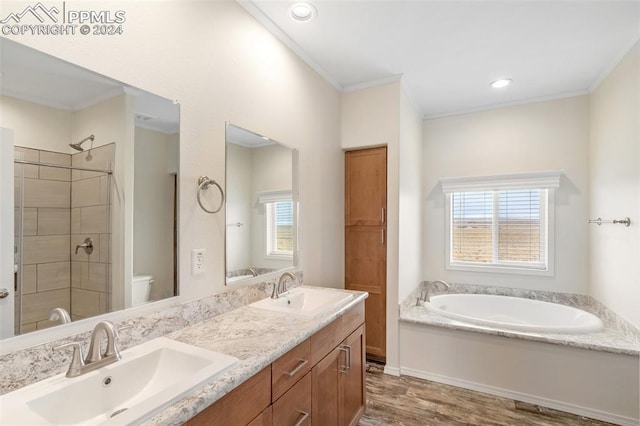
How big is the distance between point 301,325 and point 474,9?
2.15 m

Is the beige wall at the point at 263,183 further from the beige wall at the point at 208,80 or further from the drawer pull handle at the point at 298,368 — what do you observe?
the drawer pull handle at the point at 298,368

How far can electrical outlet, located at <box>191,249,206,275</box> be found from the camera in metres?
1.50

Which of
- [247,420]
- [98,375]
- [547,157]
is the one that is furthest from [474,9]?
[98,375]

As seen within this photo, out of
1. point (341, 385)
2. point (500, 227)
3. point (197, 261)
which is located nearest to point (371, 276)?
point (341, 385)

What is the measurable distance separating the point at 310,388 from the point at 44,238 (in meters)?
1.21

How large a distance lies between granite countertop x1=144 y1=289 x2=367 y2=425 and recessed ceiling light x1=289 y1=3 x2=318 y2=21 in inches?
72.0

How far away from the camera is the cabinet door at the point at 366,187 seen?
114 inches

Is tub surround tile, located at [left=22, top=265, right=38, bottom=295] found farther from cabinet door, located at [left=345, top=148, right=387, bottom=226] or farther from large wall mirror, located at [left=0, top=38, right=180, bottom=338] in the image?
cabinet door, located at [left=345, top=148, right=387, bottom=226]

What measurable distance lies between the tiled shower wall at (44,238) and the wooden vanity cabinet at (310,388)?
637 millimetres

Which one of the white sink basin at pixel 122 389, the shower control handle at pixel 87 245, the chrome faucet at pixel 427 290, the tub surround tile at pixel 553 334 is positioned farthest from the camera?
the chrome faucet at pixel 427 290

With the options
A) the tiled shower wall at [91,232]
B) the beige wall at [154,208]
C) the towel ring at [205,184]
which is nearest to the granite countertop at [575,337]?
the towel ring at [205,184]

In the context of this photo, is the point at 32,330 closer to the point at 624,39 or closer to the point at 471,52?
the point at 471,52

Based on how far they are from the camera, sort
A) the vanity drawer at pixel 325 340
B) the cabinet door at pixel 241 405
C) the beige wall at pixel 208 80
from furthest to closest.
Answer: the vanity drawer at pixel 325 340
the beige wall at pixel 208 80
the cabinet door at pixel 241 405

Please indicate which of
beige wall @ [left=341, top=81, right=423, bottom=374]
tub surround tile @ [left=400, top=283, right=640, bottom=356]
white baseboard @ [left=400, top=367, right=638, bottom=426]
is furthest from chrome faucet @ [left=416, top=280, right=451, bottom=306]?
white baseboard @ [left=400, top=367, right=638, bottom=426]
